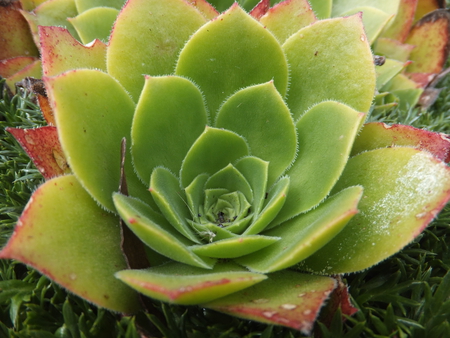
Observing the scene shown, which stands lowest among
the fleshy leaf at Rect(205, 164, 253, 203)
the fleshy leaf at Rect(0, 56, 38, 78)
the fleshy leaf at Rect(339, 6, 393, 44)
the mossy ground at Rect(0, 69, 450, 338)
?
the mossy ground at Rect(0, 69, 450, 338)

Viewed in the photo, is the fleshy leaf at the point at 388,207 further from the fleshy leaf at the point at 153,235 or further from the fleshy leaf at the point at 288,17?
the fleshy leaf at the point at 288,17

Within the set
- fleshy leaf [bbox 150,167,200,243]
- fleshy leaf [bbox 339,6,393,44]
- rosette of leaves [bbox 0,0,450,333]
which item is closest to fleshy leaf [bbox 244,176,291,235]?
rosette of leaves [bbox 0,0,450,333]

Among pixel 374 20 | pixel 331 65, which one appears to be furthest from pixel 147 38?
pixel 374 20

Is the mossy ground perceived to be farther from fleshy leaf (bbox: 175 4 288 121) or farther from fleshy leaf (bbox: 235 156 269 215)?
fleshy leaf (bbox: 175 4 288 121)

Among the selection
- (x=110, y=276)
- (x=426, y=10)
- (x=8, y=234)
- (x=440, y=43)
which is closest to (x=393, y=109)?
(x=440, y=43)

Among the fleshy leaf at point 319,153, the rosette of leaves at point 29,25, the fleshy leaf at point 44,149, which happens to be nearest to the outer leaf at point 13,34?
the rosette of leaves at point 29,25

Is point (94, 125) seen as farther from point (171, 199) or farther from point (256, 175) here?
point (256, 175)

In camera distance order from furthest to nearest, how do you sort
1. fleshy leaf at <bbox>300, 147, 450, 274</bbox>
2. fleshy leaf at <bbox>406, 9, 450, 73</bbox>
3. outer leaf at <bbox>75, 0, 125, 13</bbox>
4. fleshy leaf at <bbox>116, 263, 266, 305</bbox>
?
1. fleshy leaf at <bbox>406, 9, 450, 73</bbox>
2. outer leaf at <bbox>75, 0, 125, 13</bbox>
3. fleshy leaf at <bbox>300, 147, 450, 274</bbox>
4. fleshy leaf at <bbox>116, 263, 266, 305</bbox>
